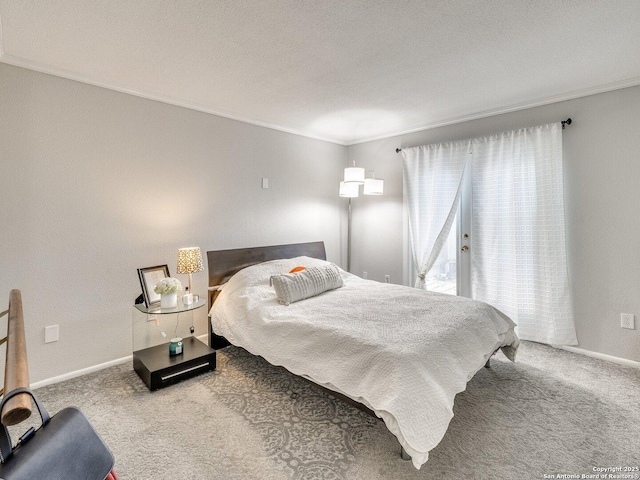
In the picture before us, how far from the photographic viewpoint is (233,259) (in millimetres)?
3506

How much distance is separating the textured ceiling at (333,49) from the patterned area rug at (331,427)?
2446 mm

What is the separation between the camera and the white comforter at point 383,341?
1644 millimetres

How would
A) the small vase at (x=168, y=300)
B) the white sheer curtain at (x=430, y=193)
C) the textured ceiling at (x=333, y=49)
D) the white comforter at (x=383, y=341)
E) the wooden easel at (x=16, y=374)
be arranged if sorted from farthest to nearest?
the white sheer curtain at (x=430, y=193) < the small vase at (x=168, y=300) < the textured ceiling at (x=333, y=49) < the white comforter at (x=383, y=341) < the wooden easel at (x=16, y=374)

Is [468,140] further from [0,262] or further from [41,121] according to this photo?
[0,262]

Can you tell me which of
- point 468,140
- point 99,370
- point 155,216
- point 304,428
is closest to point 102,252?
point 155,216

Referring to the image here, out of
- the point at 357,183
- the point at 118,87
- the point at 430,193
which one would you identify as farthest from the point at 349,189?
the point at 118,87

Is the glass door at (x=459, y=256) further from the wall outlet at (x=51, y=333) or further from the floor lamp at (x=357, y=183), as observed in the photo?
the wall outlet at (x=51, y=333)

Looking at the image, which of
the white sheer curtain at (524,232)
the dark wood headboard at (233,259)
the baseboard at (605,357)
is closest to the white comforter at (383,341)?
the dark wood headboard at (233,259)

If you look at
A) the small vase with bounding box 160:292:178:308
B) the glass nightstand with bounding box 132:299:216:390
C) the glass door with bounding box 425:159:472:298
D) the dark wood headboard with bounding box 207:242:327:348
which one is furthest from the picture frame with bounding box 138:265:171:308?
the glass door with bounding box 425:159:472:298

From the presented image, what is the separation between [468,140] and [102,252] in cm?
383

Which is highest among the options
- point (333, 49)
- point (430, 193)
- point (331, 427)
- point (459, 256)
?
point (333, 49)

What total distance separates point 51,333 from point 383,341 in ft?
8.45

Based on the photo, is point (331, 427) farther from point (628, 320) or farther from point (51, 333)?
point (628, 320)

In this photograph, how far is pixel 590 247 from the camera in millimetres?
3004
